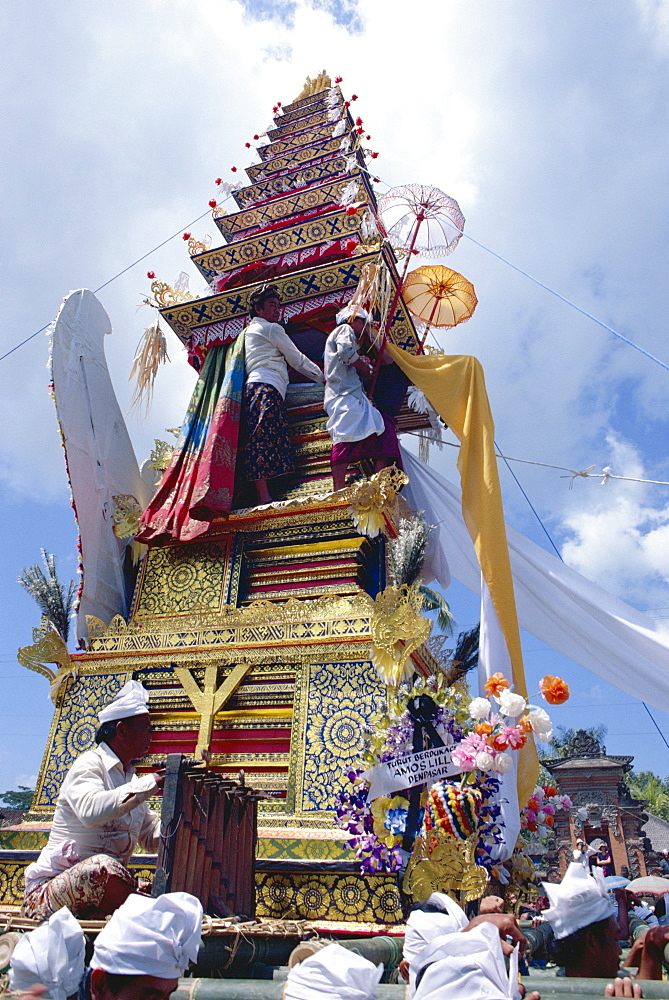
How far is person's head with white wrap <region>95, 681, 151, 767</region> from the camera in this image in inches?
155

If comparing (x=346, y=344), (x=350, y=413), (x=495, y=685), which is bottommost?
(x=495, y=685)

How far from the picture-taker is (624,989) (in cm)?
244

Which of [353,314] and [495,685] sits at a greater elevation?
[353,314]

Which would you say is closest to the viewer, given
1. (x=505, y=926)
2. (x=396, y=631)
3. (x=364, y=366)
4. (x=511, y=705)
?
(x=505, y=926)

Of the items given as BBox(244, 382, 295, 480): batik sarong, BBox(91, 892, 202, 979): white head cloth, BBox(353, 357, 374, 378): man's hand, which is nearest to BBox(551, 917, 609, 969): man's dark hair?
BBox(91, 892, 202, 979): white head cloth

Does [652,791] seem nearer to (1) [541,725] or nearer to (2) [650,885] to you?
(2) [650,885]

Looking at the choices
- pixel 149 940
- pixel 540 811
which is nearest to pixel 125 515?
pixel 540 811

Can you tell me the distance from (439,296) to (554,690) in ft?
18.8

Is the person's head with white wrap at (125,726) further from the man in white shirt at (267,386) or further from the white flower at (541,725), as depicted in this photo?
the man in white shirt at (267,386)

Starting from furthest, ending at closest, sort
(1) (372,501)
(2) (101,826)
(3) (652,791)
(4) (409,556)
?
(3) (652,791) < (1) (372,501) < (4) (409,556) < (2) (101,826)

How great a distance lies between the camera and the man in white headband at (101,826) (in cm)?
316

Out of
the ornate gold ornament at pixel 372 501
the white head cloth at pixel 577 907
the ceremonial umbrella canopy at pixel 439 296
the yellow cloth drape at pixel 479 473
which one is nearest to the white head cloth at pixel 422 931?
the white head cloth at pixel 577 907

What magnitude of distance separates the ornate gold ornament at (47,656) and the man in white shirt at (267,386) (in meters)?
2.39

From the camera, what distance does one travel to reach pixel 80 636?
666 centimetres
